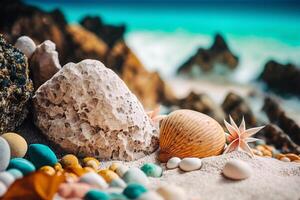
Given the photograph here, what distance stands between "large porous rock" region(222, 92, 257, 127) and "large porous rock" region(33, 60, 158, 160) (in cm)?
266

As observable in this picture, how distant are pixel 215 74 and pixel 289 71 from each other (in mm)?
2604

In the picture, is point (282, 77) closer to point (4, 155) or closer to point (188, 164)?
point (188, 164)

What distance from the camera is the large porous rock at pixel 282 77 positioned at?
8.09 metres

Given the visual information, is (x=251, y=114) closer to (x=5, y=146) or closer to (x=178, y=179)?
(x=178, y=179)

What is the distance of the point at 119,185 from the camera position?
2199 mm

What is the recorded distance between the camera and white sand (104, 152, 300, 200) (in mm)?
2291

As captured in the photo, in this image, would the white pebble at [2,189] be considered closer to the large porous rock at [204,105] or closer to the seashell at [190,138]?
the seashell at [190,138]

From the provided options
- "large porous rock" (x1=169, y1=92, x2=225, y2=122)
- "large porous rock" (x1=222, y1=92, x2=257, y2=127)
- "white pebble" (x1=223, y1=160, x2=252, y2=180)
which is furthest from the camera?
"large porous rock" (x1=169, y1=92, x2=225, y2=122)

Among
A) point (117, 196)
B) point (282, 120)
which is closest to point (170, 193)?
point (117, 196)

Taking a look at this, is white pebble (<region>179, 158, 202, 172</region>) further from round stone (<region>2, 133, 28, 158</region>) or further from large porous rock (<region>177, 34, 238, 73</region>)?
large porous rock (<region>177, 34, 238, 73</region>)

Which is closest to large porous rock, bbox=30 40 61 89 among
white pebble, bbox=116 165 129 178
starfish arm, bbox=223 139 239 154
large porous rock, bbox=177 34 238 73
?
white pebble, bbox=116 165 129 178

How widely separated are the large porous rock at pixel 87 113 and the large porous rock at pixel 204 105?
2.63 metres

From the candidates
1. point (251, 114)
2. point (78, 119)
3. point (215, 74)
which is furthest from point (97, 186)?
point (215, 74)

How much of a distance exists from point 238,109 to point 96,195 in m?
3.80
